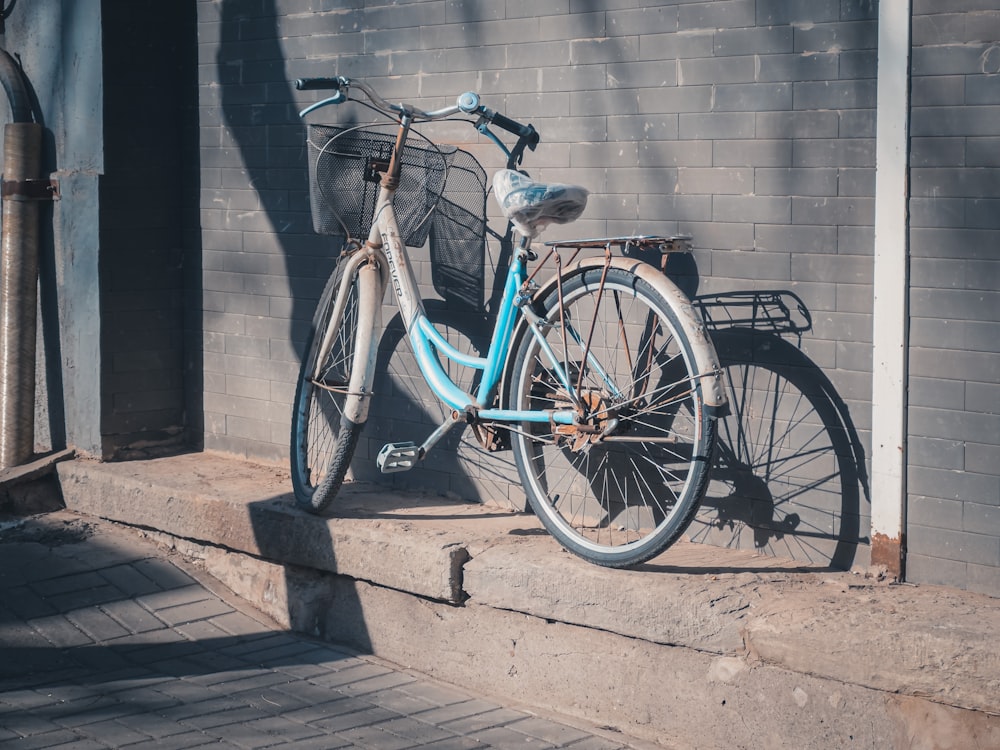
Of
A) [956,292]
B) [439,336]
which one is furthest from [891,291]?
[439,336]

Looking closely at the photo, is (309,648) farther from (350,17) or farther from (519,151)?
(350,17)

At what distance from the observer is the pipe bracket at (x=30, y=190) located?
6543 millimetres

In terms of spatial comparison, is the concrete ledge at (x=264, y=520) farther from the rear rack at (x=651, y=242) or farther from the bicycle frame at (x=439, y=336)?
the rear rack at (x=651, y=242)

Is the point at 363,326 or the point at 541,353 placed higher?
the point at 363,326

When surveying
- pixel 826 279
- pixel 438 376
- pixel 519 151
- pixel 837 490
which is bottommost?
pixel 837 490

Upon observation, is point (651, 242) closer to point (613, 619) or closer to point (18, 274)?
point (613, 619)

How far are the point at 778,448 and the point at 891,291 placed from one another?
76 centimetres

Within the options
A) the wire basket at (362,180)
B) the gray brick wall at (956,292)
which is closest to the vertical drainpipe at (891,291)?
the gray brick wall at (956,292)

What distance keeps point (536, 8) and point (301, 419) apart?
212 centimetres

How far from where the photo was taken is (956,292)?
4.21 metres

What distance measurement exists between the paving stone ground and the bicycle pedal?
0.84m

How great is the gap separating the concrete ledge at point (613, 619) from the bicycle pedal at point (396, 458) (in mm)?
271

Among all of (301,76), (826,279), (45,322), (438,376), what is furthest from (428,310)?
(45,322)

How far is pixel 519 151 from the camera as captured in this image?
17.6 ft
